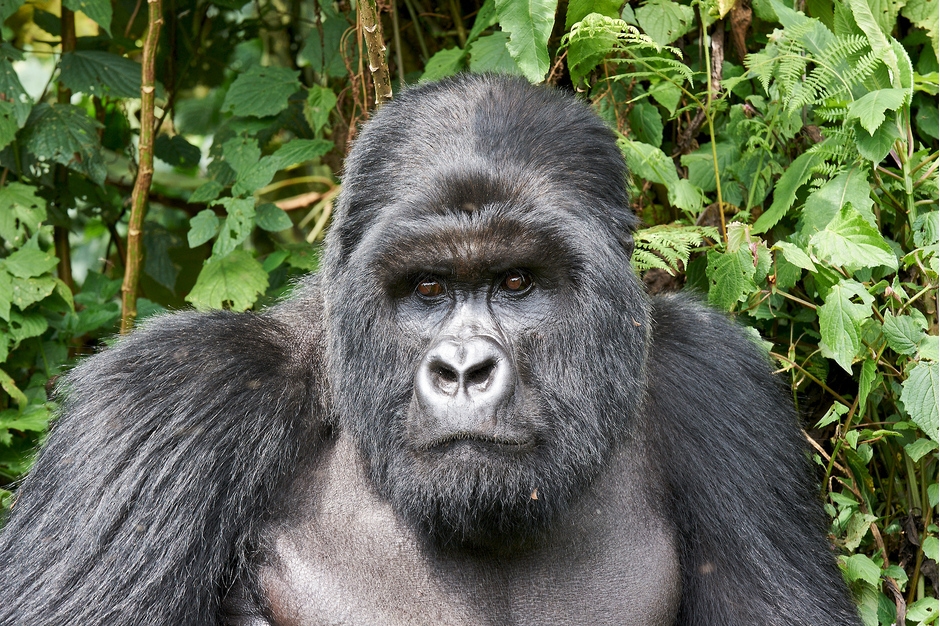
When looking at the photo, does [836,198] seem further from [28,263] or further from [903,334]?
[28,263]

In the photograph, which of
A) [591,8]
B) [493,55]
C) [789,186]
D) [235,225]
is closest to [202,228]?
[235,225]

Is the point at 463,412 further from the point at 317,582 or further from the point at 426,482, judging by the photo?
the point at 317,582

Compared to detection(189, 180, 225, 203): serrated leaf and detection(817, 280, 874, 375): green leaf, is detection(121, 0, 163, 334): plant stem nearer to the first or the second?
detection(189, 180, 225, 203): serrated leaf

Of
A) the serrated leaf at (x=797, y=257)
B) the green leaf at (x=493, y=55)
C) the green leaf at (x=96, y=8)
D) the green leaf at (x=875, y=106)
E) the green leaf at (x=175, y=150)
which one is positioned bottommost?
the serrated leaf at (x=797, y=257)

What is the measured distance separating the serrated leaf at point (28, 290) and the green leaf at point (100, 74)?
0.97 metres

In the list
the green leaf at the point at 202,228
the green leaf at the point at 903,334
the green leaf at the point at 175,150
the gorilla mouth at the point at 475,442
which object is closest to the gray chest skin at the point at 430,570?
the gorilla mouth at the point at 475,442

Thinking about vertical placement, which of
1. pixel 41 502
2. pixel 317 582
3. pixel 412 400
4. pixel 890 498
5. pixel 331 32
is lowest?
pixel 890 498

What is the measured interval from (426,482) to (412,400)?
22 cm

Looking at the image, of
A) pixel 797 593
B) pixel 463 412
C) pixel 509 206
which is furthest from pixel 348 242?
pixel 797 593

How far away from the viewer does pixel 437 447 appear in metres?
2.68

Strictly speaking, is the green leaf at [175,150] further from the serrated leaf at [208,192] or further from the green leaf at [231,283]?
the green leaf at [231,283]

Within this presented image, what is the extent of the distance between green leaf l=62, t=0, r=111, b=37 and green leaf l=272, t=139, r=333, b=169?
0.87 m

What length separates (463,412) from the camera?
8.51ft

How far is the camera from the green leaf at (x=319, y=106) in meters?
4.65
